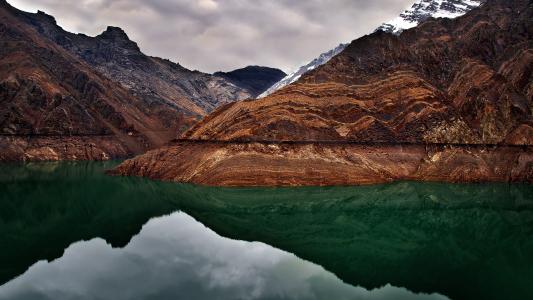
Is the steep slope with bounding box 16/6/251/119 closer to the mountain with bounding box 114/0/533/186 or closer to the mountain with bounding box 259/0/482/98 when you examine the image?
the mountain with bounding box 259/0/482/98

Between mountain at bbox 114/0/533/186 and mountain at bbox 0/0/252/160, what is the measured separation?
130 ft

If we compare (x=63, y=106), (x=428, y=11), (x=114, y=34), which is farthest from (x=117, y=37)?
(x=428, y=11)

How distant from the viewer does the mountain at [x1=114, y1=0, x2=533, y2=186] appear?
142 feet

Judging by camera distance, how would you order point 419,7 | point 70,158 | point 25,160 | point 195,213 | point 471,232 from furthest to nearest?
point 419,7 → point 70,158 → point 25,160 → point 195,213 → point 471,232

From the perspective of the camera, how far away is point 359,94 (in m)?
50.2

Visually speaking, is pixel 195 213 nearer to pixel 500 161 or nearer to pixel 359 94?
pixel 359 94

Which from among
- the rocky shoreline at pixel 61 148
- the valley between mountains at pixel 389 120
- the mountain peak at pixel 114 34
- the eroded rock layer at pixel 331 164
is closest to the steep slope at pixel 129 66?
the mountain peak at pixel 114 34

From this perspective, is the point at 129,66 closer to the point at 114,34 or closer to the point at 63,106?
the point at 114,34

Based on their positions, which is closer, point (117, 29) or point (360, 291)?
point (360, 291)

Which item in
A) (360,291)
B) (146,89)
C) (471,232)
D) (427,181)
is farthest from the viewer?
(146,89)

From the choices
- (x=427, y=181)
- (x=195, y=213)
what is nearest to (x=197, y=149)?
(x=195, y=213)

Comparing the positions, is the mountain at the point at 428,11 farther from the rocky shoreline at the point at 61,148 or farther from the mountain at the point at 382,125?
the mountain at the point at 382,125

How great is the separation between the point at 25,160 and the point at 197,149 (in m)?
43.4

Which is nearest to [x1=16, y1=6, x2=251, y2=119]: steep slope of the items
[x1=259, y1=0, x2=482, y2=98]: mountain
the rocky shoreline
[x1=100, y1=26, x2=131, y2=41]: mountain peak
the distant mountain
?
[x1=100, y1=26, x2=131, y2=41]: mountain peak
